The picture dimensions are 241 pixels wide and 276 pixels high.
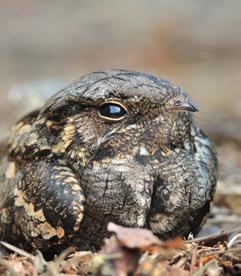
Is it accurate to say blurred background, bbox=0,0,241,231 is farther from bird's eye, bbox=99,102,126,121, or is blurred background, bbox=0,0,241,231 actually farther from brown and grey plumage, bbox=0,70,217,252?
bird's eye, bbox=99,102,126,121

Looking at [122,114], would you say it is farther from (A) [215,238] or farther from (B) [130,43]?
(B) [130,43]

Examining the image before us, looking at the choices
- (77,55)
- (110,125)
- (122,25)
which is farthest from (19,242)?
(122,25)

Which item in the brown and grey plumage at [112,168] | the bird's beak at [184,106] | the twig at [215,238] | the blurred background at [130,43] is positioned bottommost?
the twig at [215,238]

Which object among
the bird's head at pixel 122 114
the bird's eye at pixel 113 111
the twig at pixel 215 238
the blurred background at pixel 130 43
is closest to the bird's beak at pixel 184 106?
the bird's head at pixel 122 114

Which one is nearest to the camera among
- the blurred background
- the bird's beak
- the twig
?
the bird's beak

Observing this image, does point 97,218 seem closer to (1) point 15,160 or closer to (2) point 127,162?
(2) point 127,162

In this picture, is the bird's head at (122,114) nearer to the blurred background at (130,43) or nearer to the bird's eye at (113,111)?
the bird's eye at (113,111)


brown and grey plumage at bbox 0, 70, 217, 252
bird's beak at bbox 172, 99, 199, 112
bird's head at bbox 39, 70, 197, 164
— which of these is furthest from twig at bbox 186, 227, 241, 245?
bird's beak at bbox 172, 99, 199, 112
